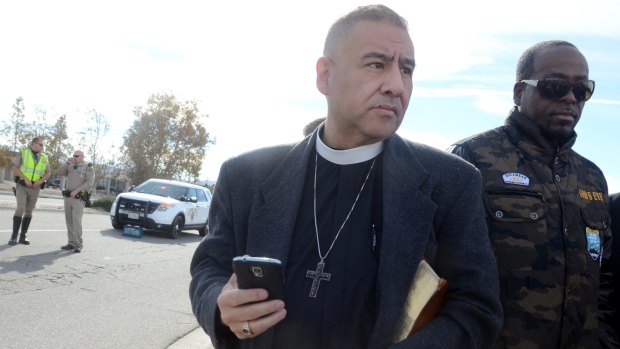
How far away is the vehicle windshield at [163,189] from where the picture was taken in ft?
53.1

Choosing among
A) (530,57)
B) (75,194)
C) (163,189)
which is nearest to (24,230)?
(75,194)

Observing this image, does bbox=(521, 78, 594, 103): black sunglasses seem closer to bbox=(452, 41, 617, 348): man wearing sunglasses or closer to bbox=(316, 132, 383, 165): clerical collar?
bbox=(452, 41, 617, 348): man wearing sunglasses

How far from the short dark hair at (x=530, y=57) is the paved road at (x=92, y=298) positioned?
396cm

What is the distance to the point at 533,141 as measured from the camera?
9.01 ft

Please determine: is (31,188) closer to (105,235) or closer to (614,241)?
(105,235)

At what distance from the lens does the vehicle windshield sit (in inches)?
637

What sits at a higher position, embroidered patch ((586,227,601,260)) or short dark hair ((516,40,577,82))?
short dark hair ((516,40,577,82))

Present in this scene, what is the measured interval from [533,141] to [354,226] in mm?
1345

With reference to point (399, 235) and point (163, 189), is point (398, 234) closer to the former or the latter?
point (399, 235)

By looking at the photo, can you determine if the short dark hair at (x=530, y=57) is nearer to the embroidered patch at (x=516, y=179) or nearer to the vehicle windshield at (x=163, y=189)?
the embroidered patch at (x=516, y=179)

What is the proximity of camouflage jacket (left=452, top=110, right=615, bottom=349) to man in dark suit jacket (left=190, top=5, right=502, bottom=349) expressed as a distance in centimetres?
66

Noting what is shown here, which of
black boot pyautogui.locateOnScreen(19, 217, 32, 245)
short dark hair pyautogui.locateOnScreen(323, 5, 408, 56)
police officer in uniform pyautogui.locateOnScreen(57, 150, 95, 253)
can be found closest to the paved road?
black boot pyautogui.locateOnScreen(19, 217, 32, 245)

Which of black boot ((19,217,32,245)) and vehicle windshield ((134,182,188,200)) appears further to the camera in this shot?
vehicle windshield ((134,182,188,200))

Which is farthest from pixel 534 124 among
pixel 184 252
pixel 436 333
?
pixel 184 252
